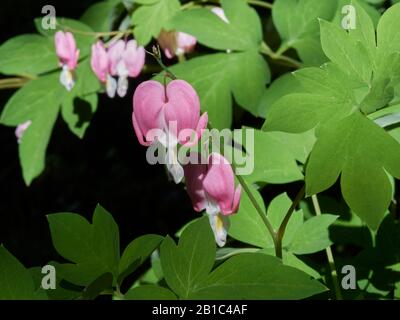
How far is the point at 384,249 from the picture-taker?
3.30 feet

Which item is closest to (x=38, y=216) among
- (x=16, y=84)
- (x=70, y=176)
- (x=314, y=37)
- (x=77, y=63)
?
(x=70, y=176)

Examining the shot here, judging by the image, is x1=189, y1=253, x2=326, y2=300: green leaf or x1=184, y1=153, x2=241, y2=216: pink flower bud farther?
x1=184, y1=153, x2=241, y2=216: pink flower bud

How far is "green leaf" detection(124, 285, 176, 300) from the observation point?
69 cm

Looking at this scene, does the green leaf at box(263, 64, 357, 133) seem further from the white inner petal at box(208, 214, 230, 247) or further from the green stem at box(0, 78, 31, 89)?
the green stem at box(0, 78, 31, 89)

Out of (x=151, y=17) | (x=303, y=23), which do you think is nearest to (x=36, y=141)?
(x=151, y=17)

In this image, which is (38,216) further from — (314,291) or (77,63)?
(314,291)

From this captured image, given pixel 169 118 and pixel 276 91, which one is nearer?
pixel 169 118

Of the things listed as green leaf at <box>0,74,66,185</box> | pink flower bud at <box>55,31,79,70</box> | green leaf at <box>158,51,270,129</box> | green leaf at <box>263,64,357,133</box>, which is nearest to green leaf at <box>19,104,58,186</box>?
green leaf at <box>0,74,66,185</box>

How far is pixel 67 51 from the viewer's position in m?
1.43

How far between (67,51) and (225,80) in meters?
0.38

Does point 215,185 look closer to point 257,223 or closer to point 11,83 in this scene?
point 257,223

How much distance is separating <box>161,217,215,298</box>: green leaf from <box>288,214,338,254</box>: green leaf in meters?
0.24

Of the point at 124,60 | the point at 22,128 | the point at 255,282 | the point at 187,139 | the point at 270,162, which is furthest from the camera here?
the point at 22,128
